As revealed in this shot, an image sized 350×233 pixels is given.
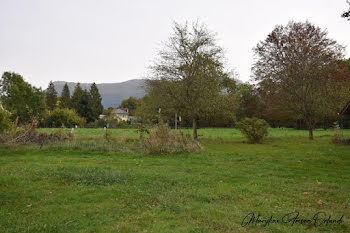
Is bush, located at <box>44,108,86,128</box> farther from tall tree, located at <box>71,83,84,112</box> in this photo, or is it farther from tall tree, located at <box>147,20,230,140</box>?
tall tree, located at <box>147,20,230,140</box>

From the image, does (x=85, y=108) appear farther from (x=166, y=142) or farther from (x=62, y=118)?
(x=166, y=142)

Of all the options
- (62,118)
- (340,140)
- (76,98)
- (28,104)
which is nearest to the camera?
(340,140)

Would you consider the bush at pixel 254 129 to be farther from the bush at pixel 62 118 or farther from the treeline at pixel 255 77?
the bush at pixel 62 118

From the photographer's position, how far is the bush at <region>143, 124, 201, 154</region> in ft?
43.9

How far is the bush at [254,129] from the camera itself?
20.1m

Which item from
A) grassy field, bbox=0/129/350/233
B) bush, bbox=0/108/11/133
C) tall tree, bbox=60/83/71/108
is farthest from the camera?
tall tree, bbox=60/83/71/108

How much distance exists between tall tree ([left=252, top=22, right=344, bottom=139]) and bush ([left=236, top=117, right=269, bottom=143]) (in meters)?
5.61

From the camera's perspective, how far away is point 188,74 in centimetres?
2084

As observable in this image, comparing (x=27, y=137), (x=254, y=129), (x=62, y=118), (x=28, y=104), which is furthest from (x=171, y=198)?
(x=28, y=104)

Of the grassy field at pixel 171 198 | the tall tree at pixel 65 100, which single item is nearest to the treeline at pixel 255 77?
the grassy field at pixel 171 198

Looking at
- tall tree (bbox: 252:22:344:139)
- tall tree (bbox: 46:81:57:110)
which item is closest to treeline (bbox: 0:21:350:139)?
tall tree (bbox: 252:22:344:139)

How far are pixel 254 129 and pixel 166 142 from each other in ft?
29.0

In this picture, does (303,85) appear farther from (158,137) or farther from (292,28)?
(158,137)

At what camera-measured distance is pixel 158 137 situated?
45.4ft
